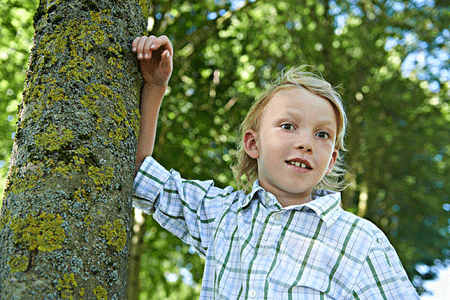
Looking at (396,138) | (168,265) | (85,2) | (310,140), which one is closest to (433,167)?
(396,138)

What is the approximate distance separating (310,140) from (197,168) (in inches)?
249

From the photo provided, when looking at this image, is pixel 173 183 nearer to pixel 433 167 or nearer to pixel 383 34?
pixel 383 34

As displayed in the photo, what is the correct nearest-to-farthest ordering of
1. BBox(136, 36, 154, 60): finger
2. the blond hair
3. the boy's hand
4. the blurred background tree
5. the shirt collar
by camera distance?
BBox(136, 36, 154, 60): finger < the boy's hand < the shirt collar < the blond hair < the blurred background tree

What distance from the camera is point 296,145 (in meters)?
2.37

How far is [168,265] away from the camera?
12938 millimetres

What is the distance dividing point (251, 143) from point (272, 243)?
2.47ft

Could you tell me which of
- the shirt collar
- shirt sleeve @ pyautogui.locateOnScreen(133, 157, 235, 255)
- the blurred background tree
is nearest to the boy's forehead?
the shirt collar

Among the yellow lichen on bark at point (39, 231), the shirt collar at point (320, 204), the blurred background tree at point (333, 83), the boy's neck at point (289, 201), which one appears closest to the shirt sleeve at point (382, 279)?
the shirt collar at point (320, 204)

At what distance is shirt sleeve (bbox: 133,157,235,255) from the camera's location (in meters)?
2.31

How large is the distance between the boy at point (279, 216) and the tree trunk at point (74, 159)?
0.21 meters

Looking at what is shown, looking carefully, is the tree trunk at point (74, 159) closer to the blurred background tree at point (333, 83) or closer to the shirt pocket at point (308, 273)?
the shirt pocket at point (308, 273)

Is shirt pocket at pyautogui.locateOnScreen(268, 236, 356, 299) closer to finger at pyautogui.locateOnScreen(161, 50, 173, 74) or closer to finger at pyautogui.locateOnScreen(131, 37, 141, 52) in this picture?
finger at pyautogui.locateOnScreen(161, 50, 173, 74)

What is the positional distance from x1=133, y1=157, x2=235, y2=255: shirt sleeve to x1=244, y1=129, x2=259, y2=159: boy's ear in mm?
349

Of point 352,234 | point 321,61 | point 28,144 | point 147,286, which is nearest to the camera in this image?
point 28,144
